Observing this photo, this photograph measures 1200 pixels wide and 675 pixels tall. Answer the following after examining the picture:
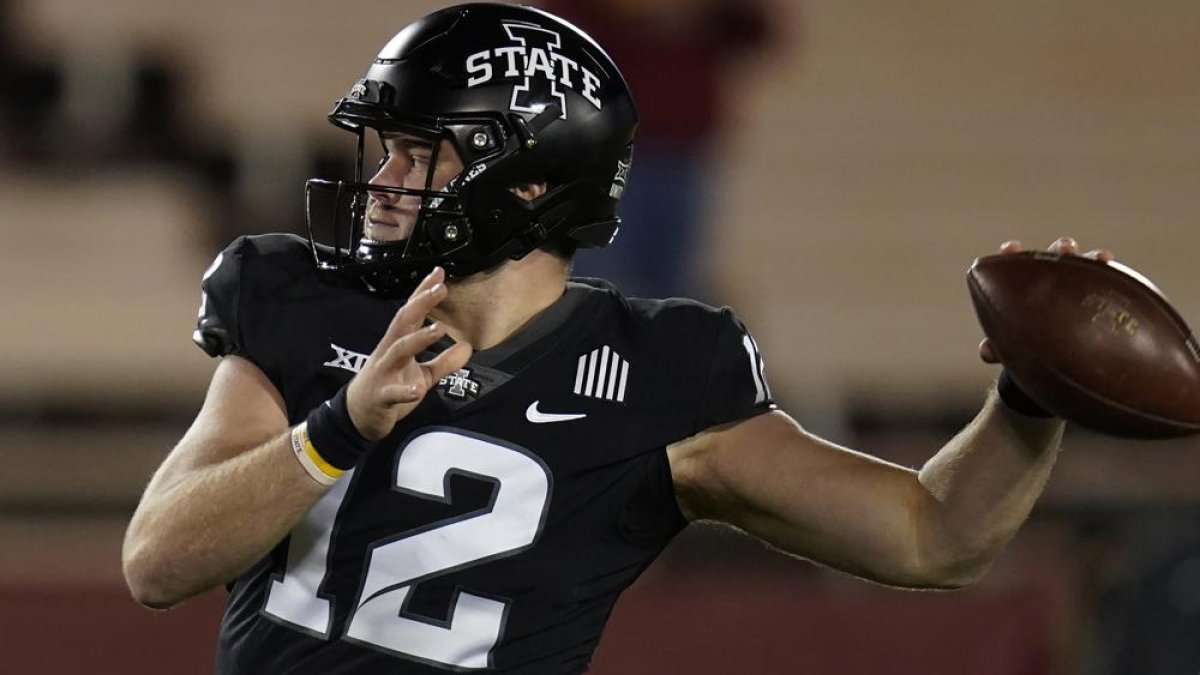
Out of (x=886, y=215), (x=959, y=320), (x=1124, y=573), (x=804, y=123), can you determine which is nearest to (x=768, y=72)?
(x=804, y=123)

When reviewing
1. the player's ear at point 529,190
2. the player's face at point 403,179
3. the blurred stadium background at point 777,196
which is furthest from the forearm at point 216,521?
the blurred stadium background at point 777,196

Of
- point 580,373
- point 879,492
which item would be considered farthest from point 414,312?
point 879,492

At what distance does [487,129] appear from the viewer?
2.60m

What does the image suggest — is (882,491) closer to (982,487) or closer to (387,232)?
(982,487)

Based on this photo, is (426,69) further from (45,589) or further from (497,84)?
(45,589)

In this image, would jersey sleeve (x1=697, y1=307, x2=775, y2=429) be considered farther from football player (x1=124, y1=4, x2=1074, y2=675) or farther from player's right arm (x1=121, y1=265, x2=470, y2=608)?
player's right arm (x1=121, y1=265, x2=470, y2=608)

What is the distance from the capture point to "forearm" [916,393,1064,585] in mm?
2492

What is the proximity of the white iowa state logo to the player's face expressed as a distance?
106mm

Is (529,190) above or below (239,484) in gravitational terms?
above

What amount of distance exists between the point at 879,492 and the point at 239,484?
2.79ft

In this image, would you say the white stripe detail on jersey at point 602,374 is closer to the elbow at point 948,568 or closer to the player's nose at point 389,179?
the player's nose at point 389,179

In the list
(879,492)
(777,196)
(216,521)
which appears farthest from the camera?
(777,196)

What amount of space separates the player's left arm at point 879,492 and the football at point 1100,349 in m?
0.13

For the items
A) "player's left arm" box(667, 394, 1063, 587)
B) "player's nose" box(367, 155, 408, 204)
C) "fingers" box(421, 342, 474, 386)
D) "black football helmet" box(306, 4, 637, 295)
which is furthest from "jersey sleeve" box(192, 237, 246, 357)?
"player's left arm" box(667, 394, 1063, 587)
